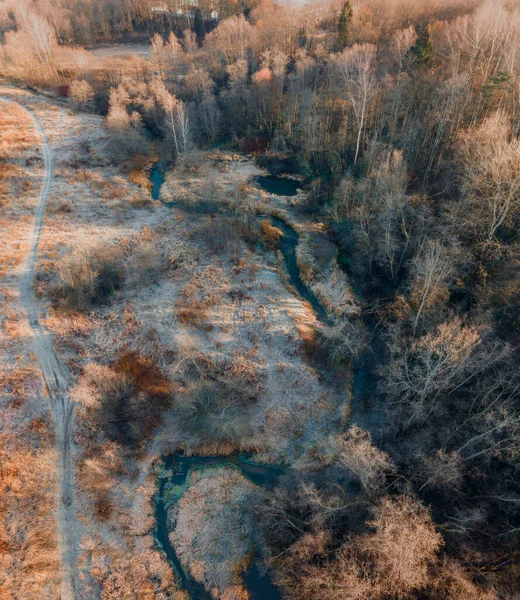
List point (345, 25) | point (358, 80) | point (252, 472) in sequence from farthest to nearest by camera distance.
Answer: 1. point (345, 25)
2. point (358, 80)
3. point (252, 472)

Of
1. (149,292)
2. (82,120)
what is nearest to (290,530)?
(149,292)

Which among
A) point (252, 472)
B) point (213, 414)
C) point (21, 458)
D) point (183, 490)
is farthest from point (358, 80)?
point (21, 458)

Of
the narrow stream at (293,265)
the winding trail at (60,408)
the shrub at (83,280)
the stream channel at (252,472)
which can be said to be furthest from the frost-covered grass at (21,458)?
the narrow stream at (293,265)

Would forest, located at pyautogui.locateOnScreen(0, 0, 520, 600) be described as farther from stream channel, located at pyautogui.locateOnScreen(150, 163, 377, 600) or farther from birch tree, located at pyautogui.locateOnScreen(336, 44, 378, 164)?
birch tree, located at pyautogui.locateOnScreen(336, 44, 378, 164)

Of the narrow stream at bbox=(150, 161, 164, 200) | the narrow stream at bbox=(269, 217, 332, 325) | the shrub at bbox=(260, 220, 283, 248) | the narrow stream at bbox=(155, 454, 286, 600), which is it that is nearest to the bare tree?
the narrow stream at bbox=(269, 217, 332, 325)

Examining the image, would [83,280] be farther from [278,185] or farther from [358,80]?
[358,80]

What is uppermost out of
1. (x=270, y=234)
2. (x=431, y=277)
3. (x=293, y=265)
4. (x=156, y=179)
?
(x=431, y=277)
